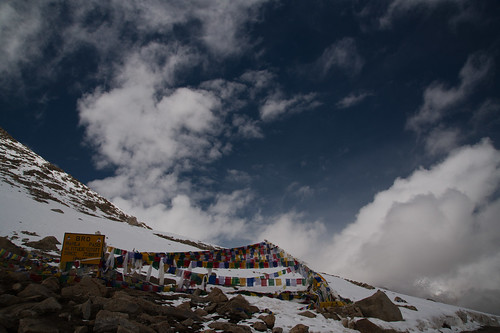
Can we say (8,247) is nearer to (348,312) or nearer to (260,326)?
(260,326)

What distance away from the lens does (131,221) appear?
3110 inches

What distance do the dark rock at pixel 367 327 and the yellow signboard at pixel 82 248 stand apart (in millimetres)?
11927

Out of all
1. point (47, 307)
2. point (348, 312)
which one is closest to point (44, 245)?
point (47, 307)

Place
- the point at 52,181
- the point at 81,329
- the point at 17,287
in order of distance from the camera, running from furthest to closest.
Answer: the point at 52,181 < the point at 17,287 < the point at 81,329

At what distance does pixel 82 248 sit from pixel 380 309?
14.1 meters

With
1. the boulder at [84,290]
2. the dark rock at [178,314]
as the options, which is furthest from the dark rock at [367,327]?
the boulder at [84,290]

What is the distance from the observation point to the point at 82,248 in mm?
12461

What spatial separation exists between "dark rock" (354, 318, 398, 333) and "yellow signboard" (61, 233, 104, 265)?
11.9 m

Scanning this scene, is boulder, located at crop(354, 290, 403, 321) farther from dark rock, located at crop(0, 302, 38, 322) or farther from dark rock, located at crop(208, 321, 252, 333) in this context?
dark rock, located at crop(0, 302, 38, 322)

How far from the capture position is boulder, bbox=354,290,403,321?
11.4m

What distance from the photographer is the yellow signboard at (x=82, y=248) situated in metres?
12.2

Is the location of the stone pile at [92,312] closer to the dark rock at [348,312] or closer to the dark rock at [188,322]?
the dark rock at [188,322]

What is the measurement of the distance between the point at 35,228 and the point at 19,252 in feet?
43.9

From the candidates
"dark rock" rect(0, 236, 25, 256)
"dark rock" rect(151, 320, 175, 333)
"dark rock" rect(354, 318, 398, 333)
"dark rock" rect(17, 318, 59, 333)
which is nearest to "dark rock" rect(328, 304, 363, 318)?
"dark rock" rect(354, 318, 398, 333)
